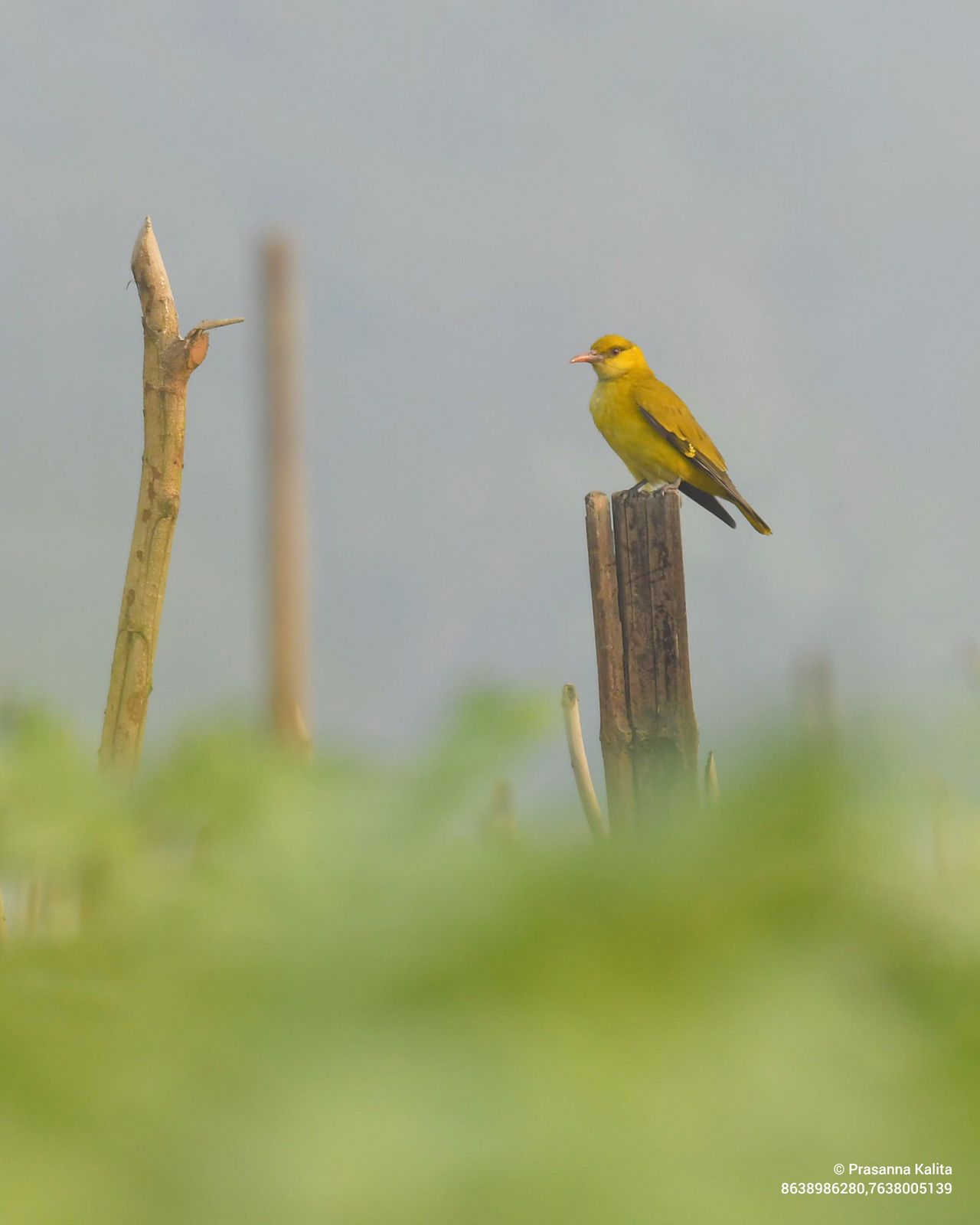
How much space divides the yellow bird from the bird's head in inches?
3.9

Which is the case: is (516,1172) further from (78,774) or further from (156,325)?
(156,325)

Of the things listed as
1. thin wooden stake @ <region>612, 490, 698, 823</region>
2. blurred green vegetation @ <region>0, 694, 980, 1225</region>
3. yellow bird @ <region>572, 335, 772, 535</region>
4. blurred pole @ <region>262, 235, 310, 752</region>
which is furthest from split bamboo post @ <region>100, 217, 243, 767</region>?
yellow bird @ <region>572, 335, 772, 535</region>

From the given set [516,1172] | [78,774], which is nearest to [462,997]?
[516,1172]

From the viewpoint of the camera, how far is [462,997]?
139 millimetres

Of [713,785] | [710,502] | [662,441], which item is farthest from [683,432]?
[713,785]

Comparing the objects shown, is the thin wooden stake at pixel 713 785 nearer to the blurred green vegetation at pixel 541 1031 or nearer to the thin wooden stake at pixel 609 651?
the blurred green vegetation at pixel 541 1031

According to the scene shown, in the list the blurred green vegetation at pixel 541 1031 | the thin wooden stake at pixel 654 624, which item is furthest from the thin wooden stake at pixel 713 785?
the thin wooden stake at pixel 654 624

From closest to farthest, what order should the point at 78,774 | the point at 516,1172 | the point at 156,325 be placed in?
the point at 516,1172
the point at 78,774
the point at 156,325

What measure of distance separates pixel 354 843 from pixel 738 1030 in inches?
2.4

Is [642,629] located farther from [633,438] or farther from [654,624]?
[633,438]

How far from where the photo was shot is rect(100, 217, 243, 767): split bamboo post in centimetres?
110

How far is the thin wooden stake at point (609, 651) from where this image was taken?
92.4 inches

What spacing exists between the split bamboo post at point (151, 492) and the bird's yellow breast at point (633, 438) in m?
2.27

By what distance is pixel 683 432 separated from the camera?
12.0 feet
